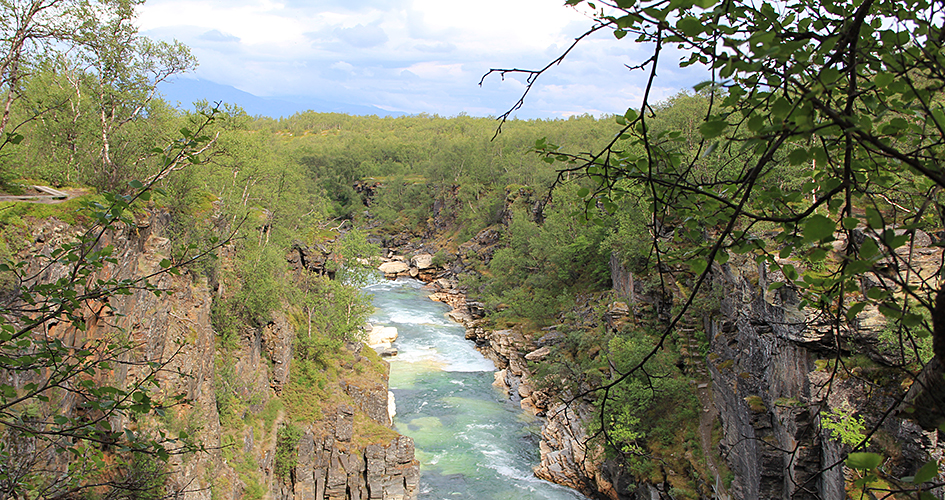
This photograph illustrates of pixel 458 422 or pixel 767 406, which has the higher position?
pixel 767 406

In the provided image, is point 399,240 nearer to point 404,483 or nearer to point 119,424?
point 404,483

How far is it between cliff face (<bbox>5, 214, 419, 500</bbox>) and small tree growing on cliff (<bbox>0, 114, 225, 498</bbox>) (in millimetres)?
292

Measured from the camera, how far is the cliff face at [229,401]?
10906 mm

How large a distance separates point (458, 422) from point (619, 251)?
1320 cm

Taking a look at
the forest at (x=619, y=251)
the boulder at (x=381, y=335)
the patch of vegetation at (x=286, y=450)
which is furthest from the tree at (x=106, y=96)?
the boulder at (x=381, y=335)

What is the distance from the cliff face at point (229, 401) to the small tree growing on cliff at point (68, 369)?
0.96 ft

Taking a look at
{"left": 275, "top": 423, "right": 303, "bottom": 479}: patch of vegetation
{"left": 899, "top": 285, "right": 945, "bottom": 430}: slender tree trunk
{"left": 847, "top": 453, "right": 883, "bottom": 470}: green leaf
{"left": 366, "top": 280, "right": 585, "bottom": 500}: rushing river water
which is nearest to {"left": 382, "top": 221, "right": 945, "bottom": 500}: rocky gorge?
{"left": 366, "top": 280, "right": 585, "bottom": 500}: rushing river water

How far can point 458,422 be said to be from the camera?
27.3 m

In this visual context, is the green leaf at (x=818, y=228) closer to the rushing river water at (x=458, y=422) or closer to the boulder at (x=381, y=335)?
the rushing river water at (x=458, y=422)

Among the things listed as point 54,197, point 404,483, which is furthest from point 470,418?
point 54,197

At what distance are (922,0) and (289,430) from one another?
20.8m

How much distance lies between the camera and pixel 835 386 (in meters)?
13.6

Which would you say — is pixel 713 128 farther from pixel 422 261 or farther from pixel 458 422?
pixel 422 261

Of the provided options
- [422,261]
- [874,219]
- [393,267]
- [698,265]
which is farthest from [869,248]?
[422,261]
